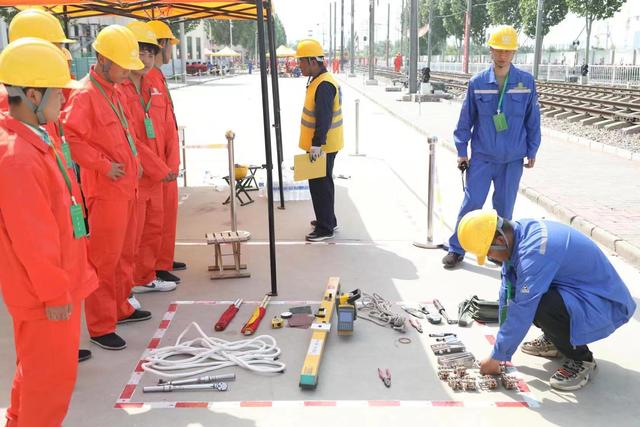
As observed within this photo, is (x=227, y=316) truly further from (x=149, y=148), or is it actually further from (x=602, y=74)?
(x=602, y=74)

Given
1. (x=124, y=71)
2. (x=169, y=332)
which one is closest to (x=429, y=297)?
(x=169, y=332)

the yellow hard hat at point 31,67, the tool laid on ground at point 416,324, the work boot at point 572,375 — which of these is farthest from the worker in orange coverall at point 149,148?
the work boot at point 572,375

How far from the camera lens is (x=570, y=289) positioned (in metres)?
3.55

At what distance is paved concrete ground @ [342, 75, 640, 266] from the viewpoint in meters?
6.81

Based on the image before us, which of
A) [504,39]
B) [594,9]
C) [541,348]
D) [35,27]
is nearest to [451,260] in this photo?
[541,348]

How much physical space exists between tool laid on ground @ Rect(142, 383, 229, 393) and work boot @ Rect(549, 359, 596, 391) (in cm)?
196

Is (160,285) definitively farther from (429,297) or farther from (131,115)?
(429,297)

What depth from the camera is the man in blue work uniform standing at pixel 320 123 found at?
6289 millimetres

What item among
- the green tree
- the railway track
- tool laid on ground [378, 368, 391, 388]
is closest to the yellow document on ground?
tool laid on ground [378, 368, 391, 388]

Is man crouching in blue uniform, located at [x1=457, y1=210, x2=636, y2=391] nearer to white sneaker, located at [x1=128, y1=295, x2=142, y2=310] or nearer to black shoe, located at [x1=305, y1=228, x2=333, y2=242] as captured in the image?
white sneaker, located at [x1=128, y1=295, x2=142, y2=310]

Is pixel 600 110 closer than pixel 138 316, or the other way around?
pixel 138 316

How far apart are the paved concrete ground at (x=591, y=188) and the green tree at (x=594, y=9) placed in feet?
94.9

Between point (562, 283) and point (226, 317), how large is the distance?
237cm

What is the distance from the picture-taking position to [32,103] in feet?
8.80
